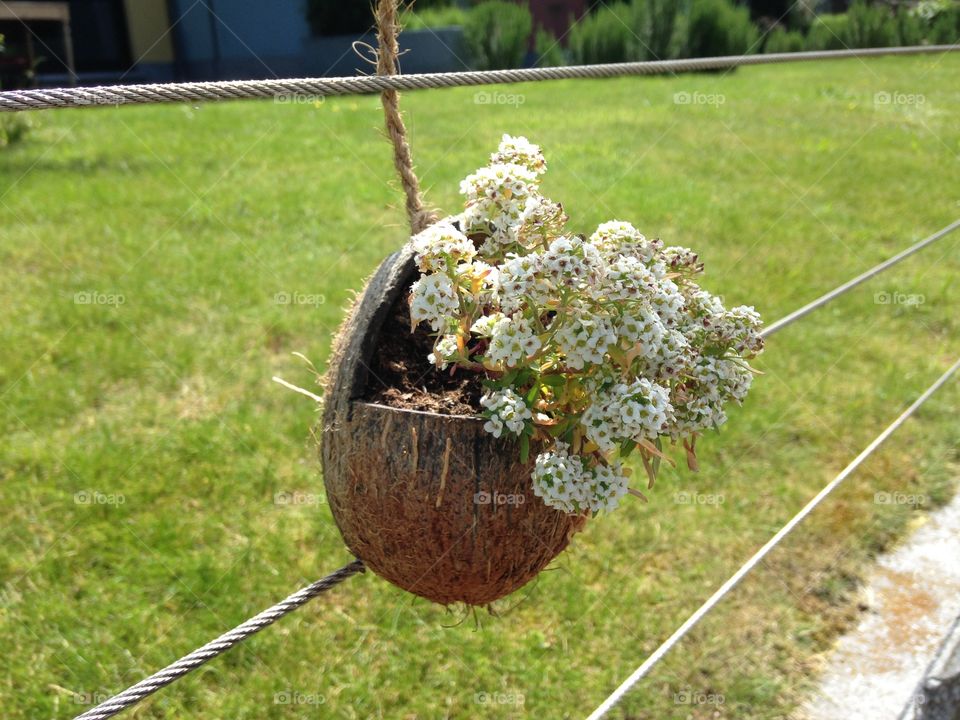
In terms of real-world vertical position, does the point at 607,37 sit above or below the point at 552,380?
above

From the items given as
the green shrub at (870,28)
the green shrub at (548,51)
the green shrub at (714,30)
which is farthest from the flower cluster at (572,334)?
the green shrub at (870,28)

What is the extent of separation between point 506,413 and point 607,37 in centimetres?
1158

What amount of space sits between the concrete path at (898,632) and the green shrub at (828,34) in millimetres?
11694

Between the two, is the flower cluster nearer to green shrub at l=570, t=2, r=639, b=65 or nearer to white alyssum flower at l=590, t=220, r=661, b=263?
Answer: white alyssum flower at l=590, t=220, r=661, b=263

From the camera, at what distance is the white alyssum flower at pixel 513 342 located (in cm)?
123

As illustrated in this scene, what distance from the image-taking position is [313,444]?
3.00m

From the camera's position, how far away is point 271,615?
1335mm

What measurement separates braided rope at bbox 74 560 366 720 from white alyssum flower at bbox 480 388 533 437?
398 millimetres

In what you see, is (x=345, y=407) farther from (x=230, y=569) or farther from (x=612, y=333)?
(x=230, y=569)

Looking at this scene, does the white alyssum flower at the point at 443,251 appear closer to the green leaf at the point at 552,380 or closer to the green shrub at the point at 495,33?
the green leaf at the point at 552,380

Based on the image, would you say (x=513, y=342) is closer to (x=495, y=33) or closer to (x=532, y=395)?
(x=532, y=395)

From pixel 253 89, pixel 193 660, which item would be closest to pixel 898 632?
pixel 193 660

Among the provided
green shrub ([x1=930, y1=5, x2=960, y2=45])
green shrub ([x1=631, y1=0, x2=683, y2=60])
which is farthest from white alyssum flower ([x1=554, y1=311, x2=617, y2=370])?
green shrub ([x1=930, y1=5, x2=960, y2=45])

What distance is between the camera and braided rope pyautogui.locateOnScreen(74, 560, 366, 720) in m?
1.12
